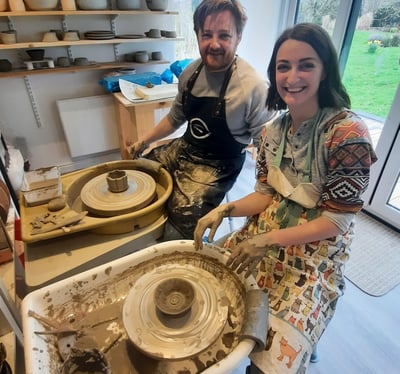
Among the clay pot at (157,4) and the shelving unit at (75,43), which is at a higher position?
the clay pot at (157,4)

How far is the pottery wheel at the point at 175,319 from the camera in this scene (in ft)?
2.09

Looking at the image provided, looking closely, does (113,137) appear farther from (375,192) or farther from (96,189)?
(375,192)

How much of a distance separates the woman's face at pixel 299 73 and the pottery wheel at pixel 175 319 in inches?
22.5

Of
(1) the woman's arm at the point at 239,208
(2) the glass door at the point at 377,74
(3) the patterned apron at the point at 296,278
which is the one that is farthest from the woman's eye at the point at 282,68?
(2) the glass door at the point at 377,74

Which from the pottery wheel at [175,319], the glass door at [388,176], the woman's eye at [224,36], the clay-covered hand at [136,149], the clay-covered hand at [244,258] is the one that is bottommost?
the glass door at [388,176]

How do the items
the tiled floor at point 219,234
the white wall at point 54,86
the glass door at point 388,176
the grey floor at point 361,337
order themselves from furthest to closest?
the white wall at point 54,86 → the glass door at point 388,176 → the grey floor at point 361,337 → the tiled floor at point 219,234

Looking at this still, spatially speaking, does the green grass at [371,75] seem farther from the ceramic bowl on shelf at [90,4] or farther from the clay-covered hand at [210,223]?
the ceramic bowl on shelf at [90,4]

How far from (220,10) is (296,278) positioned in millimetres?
1085

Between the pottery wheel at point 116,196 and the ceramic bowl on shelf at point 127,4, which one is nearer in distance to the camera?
the pottery wheel at point 116,196

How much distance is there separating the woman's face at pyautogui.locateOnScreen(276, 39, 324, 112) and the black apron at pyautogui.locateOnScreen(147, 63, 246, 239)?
48 centimetres

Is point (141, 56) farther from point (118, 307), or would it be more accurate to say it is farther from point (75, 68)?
point (118, 307)

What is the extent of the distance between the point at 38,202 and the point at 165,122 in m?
0.79

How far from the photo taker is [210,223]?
3.06ft

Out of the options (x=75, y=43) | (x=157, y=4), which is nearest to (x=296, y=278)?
(x=75, y=43)
